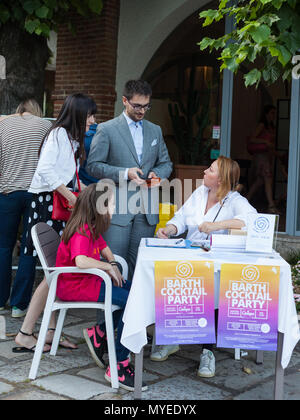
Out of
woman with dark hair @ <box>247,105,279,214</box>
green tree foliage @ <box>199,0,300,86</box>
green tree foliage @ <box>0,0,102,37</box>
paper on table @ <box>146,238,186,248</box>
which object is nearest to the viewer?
paper on table @ <box>146,238,186,248</box>

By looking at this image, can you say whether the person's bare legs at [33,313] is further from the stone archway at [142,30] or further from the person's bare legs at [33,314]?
the stone archway at [142,30]

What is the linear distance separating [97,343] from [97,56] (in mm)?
5419

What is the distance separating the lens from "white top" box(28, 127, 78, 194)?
4.09m

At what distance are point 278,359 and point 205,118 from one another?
22.0ft

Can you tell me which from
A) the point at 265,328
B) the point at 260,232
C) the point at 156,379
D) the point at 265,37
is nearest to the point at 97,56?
the point at 265,37

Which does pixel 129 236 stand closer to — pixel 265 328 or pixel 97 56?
pixel 265 328

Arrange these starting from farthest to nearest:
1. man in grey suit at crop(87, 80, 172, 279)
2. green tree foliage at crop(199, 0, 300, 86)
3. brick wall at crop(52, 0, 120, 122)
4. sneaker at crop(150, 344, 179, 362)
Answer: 1. brick wall at crop(52, 0, 120, 122)
2. man in grey suit at crop(87, 80, 172, 279)
3. sneaker at crop(150, 344, 179, 362)
4. green tree foliage at crop(199, 0, 300, 86)

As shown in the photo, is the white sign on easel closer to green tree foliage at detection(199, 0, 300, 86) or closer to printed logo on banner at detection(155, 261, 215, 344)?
printed logo on banner at detection(155, 261, 215, 344)

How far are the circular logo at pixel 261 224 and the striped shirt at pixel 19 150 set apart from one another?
2.25m

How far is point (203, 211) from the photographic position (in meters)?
4.07

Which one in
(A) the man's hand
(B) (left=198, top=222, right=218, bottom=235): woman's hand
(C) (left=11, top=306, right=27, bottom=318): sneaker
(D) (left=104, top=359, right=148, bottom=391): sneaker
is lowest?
(D) (left=104, top=359, right=148, bottom=391): sneaker

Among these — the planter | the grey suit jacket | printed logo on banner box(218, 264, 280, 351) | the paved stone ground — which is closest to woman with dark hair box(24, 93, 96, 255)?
the grey suit jacket

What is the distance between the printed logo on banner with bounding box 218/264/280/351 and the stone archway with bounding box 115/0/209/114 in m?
5.45

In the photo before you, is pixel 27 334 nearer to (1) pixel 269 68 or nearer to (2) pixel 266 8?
(1) pixel 269 68
